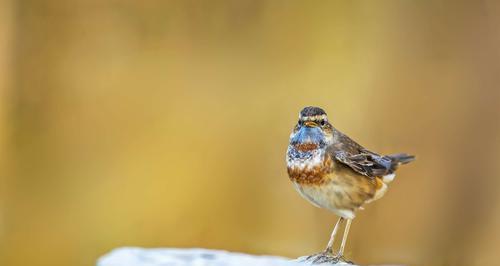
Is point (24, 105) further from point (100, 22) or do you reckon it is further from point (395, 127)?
point (395, 127)

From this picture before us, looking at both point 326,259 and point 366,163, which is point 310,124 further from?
point 326,259

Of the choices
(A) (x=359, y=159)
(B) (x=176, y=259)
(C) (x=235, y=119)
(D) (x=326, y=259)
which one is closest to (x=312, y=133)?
(A) (x=359, y=159)

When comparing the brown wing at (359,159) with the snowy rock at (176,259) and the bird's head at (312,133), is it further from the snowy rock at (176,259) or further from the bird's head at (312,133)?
the snowy rock at (176,259)

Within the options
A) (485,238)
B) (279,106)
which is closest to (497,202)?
(485,238)

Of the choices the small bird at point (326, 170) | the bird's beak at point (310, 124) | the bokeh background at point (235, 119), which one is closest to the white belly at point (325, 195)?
the small bird at point (326, 170)

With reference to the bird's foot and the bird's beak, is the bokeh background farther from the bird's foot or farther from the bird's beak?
the bird's beak

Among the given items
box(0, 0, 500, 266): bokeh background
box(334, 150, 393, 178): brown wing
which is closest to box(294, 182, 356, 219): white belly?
box(334, 150, 393, 178): brown wing
